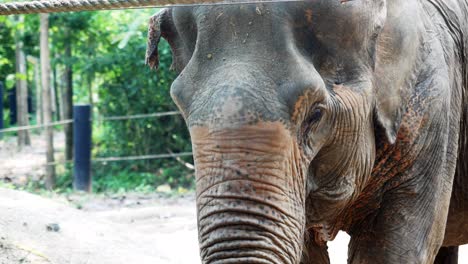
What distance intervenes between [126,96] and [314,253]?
10008 mm

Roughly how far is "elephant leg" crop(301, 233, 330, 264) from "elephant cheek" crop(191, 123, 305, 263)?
138cm

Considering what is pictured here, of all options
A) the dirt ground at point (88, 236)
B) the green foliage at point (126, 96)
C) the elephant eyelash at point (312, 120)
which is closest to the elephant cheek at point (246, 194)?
the elephant eyelash at point (312, 120)

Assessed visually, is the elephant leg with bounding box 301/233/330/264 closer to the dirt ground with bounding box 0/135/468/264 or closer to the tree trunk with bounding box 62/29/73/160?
the dirt ground with bounding box 0/135/468/264

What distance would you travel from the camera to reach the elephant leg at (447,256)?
5797 mm

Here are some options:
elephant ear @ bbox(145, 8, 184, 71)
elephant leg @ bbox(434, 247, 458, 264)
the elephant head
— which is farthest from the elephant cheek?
elephant leg @ bbox(434, 247, 458, 264)

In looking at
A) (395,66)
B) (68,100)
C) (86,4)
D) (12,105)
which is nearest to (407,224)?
(395,66)

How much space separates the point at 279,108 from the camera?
310 cm

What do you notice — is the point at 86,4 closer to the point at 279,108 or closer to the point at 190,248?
the point at 279,108

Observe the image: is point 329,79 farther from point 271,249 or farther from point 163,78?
point 163,78

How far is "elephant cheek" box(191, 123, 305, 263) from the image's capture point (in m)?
2.94

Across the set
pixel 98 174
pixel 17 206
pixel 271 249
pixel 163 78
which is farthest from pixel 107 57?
pixel 271 249

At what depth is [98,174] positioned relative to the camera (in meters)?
14.0

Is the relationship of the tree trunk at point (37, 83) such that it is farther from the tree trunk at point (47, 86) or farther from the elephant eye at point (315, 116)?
the elephant eye at point (315, 116)

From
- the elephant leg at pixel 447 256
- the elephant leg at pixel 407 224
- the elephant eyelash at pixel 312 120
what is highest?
the elephant eyelash at pixel 312 120
